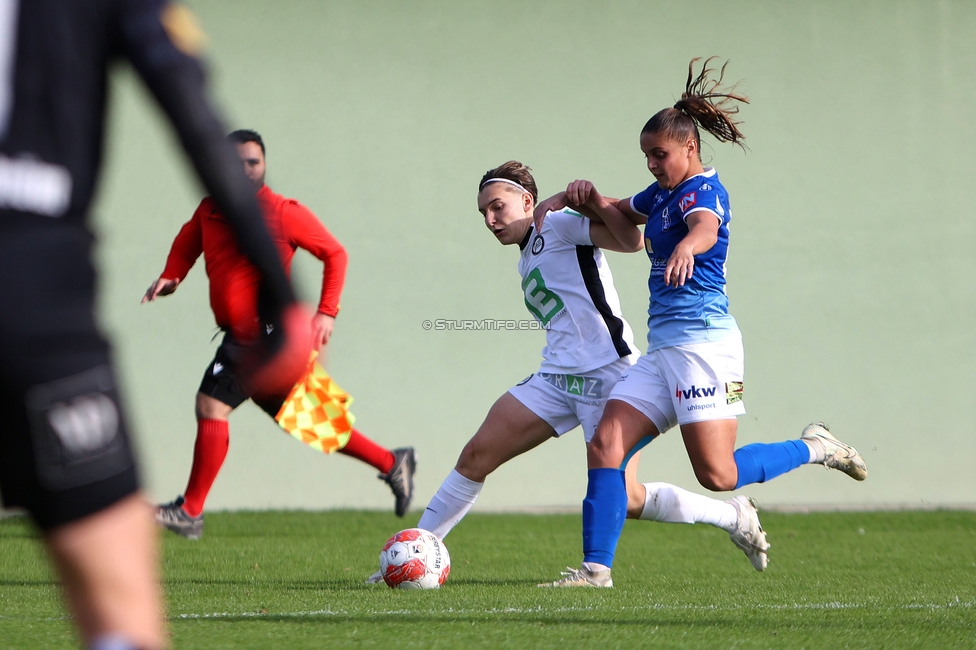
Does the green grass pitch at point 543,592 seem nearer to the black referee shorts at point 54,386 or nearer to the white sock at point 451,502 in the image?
the white sock at point 451,502

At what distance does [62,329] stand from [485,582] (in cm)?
357

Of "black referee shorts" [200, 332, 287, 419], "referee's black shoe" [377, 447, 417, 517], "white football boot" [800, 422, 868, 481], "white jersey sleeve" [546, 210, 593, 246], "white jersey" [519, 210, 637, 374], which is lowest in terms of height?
"referee's black shoe" [377, 447, 417, 517]

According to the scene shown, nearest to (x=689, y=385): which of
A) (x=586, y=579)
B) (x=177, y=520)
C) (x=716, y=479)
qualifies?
(x=716, y=479)

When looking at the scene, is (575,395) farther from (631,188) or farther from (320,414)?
(631,188)

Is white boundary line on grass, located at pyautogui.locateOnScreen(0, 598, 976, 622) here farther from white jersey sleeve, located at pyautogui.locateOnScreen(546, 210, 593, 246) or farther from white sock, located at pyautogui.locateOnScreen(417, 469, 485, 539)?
white jersey sleeve, located at pyautogui.locateOnScreen(546, 210, 593, 246)

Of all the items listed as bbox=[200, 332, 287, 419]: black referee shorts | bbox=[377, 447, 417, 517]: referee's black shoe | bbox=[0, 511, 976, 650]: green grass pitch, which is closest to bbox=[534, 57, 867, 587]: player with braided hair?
bbox=[0, 511, 976, 650]: green grass pitch

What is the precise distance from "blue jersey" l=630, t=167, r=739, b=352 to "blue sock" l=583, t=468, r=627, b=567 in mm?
561

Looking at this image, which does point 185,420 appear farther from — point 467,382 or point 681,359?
point 681,359

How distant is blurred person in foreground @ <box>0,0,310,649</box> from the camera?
1290 mm

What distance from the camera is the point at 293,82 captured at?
8.31 m

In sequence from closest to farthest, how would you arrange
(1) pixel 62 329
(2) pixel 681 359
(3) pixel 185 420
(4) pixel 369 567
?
(1) pixel 62 329, (2) pixel 681 359, (4) pixel 369 567, (3) pixel 185 420

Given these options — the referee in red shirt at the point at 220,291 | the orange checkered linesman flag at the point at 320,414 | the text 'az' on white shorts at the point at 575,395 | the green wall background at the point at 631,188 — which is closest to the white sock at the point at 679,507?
the text 'az' on white shorts at the point at 575,395

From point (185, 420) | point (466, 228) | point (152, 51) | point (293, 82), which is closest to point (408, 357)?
point (466, 228)

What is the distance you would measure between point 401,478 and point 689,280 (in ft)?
9.65
